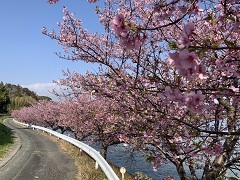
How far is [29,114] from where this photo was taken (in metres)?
49.4

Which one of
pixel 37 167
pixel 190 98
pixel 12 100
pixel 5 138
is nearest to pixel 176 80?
pixel 190 98

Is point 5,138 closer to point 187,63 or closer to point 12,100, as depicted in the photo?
point 187,63

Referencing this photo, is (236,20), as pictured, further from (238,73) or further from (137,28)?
(137,28)

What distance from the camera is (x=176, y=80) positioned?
16.8ft

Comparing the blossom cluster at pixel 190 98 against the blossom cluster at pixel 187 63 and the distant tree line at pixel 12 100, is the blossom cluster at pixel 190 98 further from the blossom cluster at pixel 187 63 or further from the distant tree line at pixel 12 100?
the distant tree line at pixel 12 100

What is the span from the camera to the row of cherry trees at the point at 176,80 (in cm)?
212

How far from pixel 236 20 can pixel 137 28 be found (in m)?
0.83

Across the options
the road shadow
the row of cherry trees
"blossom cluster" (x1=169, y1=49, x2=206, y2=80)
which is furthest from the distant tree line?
"blossom cluster" (x1=169, y1=49, x2=206, y2=80)

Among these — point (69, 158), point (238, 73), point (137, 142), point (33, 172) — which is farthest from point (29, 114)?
point (238, 73)

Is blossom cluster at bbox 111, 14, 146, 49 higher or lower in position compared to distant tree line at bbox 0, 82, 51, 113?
lower

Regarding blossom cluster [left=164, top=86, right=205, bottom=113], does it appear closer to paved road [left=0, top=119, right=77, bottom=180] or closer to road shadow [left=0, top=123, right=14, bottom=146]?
paved road [left=0, top=119, right=77, bottom=180]

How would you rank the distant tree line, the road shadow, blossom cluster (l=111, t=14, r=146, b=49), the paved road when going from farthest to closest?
the distant tree line → the road shadow → the paved road → blossom cluster (l=111, t=14, r=146, b=49)

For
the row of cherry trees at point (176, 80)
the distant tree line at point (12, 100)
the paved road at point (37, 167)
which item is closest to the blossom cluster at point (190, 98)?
the row of cherry trees at point (176, 80)

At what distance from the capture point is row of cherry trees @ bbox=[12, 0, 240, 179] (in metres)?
2.12
